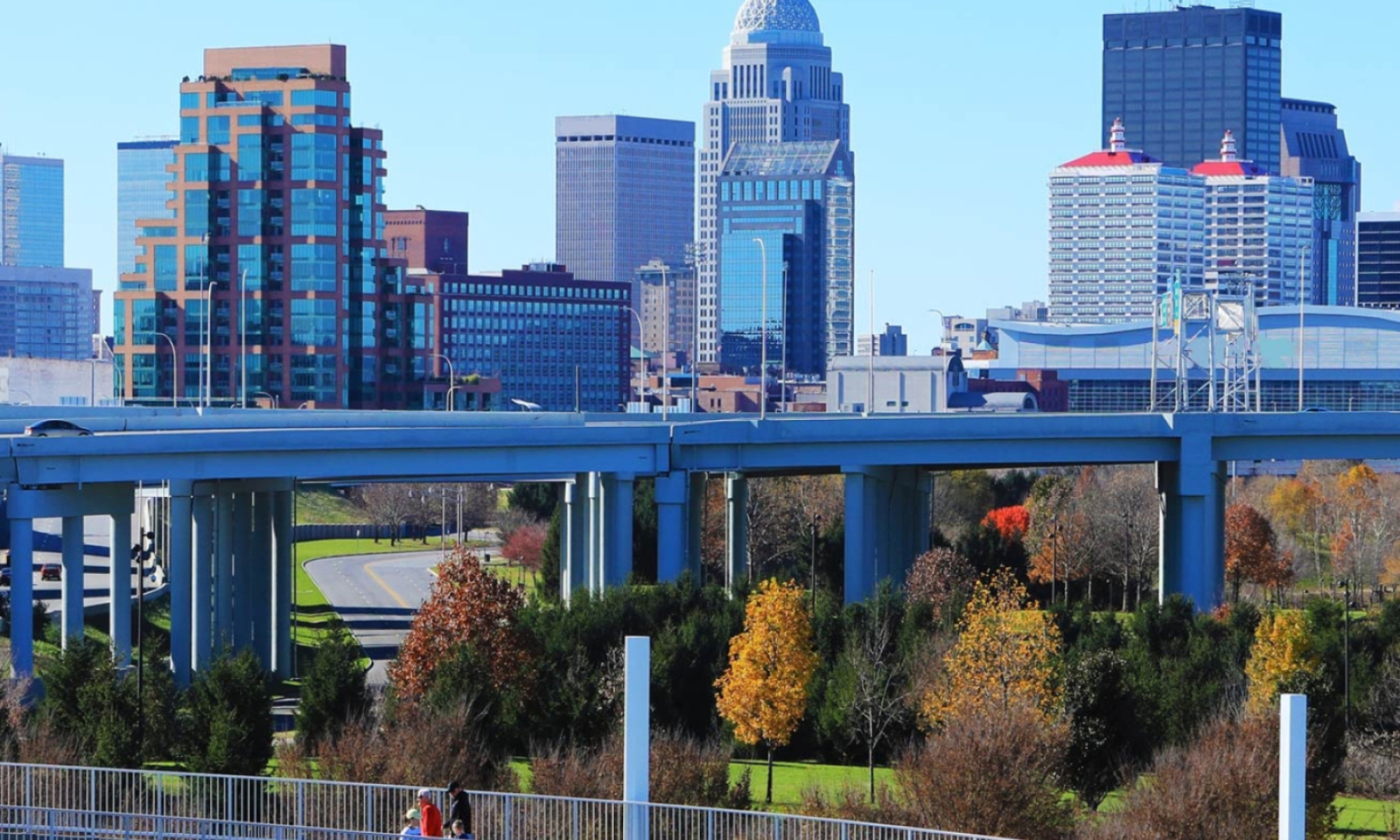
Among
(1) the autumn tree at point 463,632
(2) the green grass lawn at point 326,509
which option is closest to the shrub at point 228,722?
Result: (1) the autumn tree at point 463,632

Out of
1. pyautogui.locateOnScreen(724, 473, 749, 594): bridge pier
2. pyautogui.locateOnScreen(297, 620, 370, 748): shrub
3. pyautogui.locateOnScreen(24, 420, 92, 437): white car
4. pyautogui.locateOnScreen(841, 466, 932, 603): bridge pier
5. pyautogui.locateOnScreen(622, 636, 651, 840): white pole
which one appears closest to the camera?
pyautogui.locateOnScreen(622, 636, 651, 840): white pole

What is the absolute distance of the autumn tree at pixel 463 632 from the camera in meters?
58.6

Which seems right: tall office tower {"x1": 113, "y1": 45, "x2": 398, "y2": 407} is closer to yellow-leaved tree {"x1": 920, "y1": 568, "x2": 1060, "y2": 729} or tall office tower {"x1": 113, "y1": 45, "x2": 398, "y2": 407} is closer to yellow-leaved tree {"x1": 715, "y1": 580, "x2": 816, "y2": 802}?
yellow-leaved tree {"x1": 715, "y1": 580, "x2": 816, "y2": 802}

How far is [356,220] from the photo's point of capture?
18988 centimetres

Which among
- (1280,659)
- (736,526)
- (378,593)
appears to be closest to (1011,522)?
(736,526)

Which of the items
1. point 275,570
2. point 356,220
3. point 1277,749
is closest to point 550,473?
point 275,570

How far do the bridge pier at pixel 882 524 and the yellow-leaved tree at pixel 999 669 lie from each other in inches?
694

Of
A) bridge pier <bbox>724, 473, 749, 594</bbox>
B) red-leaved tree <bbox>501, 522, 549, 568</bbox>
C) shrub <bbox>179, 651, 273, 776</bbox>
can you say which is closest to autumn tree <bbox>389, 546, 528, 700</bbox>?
shrub <bbox>179, 651, 273, 776</bbox>

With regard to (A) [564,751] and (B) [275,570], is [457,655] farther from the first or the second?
(B) [275,570]

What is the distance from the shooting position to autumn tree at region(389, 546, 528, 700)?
58.6m

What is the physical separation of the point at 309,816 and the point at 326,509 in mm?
119700

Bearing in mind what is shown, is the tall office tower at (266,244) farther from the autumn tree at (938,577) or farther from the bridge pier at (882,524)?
the autumn tree at (938,577)

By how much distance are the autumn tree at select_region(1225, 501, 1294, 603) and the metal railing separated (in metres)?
68.1

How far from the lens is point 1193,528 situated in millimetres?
84312
